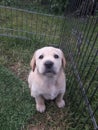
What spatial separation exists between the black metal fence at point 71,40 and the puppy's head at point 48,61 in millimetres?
331

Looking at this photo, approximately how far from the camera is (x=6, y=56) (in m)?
3.35

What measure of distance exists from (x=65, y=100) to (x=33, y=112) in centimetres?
42

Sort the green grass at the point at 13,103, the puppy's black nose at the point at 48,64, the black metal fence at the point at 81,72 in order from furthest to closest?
the green grass at the point at 13,103
the black metal fence at the point at 81,72
the puppy's black nose at the point at 48,64

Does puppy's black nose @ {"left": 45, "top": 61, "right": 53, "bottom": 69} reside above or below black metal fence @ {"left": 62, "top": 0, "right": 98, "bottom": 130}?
above

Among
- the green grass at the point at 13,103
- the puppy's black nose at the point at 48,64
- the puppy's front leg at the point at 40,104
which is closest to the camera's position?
the puppy's black nose at the point at 48,64

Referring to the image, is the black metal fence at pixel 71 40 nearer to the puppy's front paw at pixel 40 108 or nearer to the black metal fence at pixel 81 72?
the black metal fence at pixel 81 72

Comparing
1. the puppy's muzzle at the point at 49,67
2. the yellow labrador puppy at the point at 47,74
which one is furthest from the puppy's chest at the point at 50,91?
the puppy's muzzle at the point at 49,67

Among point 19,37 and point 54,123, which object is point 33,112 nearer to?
point 54,123

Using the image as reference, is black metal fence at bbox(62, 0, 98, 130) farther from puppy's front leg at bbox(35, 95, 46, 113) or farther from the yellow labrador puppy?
puppy's front leg at bbox(35, 95, 46, 113)

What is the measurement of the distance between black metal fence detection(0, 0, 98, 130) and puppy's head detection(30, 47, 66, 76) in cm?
33

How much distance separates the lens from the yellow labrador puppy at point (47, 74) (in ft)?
6.79

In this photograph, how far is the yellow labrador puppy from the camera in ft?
6.79

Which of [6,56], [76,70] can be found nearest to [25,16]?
[6,56]

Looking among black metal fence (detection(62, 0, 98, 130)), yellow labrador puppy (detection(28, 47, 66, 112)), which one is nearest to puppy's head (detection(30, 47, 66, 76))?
yellow labrador puppy (detection(28, 47, 66, 112))
